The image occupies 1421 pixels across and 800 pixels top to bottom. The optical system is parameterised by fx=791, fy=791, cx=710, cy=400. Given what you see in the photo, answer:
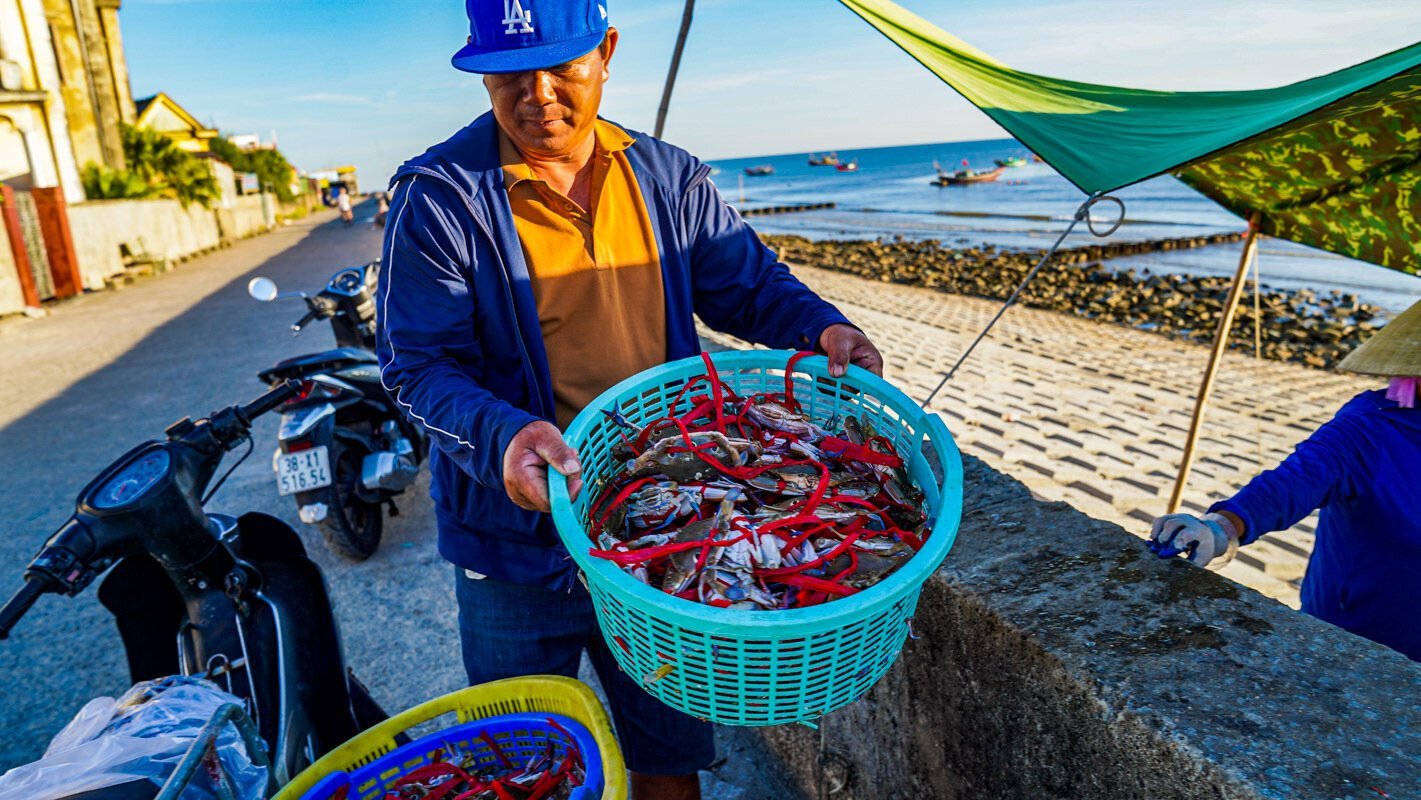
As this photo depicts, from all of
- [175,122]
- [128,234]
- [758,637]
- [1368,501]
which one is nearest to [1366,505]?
[1368,501]

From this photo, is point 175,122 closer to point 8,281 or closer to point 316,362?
point 8,281

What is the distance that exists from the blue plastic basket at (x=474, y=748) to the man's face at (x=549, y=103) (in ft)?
4.19

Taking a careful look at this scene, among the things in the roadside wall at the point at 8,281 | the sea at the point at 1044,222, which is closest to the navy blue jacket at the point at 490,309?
the sea at the point at 1044,222

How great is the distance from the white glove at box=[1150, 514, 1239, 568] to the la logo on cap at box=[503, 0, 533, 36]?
1953mm

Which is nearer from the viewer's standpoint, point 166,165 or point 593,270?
point 593,270

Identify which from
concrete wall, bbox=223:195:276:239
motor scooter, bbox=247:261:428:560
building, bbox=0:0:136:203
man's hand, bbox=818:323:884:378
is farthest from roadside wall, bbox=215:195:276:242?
man's hand, bbox=818:323:884:378

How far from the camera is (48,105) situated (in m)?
19.7

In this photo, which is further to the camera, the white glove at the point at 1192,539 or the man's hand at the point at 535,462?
the white glove at the point at 1192,539

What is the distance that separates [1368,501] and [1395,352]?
0.44m

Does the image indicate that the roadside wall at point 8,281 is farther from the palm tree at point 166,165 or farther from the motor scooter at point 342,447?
the palm tree at point 166,165

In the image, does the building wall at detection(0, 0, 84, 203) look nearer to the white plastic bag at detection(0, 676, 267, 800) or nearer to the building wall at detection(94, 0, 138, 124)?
the building wall at detection(94, 0, 138, 124)

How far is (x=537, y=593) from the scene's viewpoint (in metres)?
2.00

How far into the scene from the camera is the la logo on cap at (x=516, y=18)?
1.70m

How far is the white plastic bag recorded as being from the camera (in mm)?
1347
